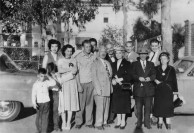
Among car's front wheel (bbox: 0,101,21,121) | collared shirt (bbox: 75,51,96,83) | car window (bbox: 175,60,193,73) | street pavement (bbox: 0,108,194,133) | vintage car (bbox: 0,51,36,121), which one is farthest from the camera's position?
car window (bbox: 175,60,193,73)

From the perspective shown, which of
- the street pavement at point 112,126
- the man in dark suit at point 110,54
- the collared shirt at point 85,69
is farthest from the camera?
the man in dark suit at point 110,54

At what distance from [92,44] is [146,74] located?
1475mm

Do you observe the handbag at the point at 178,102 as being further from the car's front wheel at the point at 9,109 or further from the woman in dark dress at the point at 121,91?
the car's front wheel at the point at 9,109

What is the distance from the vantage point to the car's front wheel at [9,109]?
727 centimetres

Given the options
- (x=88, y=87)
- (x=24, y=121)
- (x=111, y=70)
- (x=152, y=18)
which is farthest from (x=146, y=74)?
(x=152, y=18)

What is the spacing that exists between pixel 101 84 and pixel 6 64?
253cm

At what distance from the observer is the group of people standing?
6.56 metres

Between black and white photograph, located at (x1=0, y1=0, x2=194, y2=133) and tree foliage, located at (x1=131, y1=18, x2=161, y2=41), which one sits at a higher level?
tree foliage, located at (x1=131, y1=18, x2=161, y2=41)

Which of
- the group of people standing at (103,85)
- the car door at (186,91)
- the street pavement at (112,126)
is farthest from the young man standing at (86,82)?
the car door at (186,91)

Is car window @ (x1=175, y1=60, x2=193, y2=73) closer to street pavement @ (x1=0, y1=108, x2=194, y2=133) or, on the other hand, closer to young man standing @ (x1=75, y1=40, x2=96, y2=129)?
street pavement @ (x1=0, y1=108, x2=194, y2=133)

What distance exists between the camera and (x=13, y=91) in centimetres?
711

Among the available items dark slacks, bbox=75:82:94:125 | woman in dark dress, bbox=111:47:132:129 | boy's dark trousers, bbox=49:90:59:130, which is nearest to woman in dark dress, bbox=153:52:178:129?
woman in dark dress, bbox=111:47:132:129

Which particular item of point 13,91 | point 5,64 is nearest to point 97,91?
point 13,91

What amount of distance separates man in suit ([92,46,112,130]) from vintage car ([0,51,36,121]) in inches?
64.3
